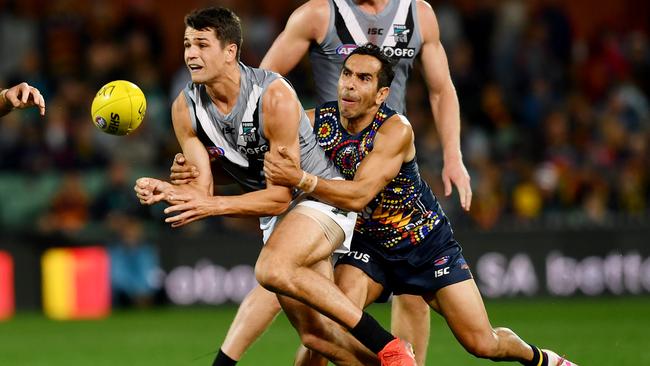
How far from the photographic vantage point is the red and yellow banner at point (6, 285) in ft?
46.8

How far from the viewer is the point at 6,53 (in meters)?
16.5

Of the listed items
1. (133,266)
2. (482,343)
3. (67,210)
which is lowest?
(133,266)

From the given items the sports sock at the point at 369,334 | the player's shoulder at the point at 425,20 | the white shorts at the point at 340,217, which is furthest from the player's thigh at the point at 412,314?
the player's shoulder at the point at 425,20

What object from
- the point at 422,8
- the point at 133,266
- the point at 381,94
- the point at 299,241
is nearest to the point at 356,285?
the point at 299,241

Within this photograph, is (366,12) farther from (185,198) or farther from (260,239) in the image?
(260,239)

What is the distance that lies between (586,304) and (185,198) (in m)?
9.04

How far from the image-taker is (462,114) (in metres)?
16.7

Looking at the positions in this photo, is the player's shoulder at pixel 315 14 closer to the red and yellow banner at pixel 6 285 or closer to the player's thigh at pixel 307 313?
the player's thigh at pixel 307 313

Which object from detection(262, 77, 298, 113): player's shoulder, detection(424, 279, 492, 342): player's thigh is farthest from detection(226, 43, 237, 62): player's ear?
detection(424, 279, 492, 342): player's thigh

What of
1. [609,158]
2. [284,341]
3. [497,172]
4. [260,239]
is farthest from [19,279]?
[609,158]

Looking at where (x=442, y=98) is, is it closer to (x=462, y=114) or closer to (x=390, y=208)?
(x=390, y=208)

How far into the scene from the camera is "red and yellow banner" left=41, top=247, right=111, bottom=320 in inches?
567

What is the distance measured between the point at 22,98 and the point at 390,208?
7.43ft

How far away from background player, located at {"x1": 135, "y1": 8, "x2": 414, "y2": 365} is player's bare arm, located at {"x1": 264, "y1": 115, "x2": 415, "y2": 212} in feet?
0.30
